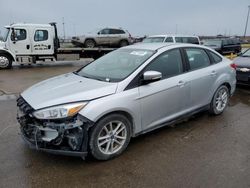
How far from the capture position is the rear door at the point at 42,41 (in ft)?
43.7

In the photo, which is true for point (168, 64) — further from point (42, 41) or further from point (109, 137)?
point (42, 41)

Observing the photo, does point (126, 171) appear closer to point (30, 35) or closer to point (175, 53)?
point (175, 53)

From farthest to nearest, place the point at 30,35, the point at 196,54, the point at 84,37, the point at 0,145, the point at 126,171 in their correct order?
the point at 84,37, the point at 30,35, the point at 196,54, the point at 0,145, the point at 126,171

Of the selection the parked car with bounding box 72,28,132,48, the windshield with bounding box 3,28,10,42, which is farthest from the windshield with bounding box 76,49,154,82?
the parked car with bounding box 72,28,132,48

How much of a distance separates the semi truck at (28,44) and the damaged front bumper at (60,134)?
10.9m

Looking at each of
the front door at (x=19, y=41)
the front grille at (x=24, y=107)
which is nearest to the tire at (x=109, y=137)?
the front grille at (x=24, y=107)

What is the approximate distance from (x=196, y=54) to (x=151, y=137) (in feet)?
5.94

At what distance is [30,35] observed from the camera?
13.1 metres

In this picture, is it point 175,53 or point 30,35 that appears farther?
point 30,35

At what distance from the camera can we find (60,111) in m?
2.91

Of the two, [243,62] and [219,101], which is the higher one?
[243,62]

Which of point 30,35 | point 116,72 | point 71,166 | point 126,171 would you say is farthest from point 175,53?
point 30,35

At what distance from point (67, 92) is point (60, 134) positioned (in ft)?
1.89

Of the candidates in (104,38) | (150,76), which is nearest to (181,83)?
(150,76)
